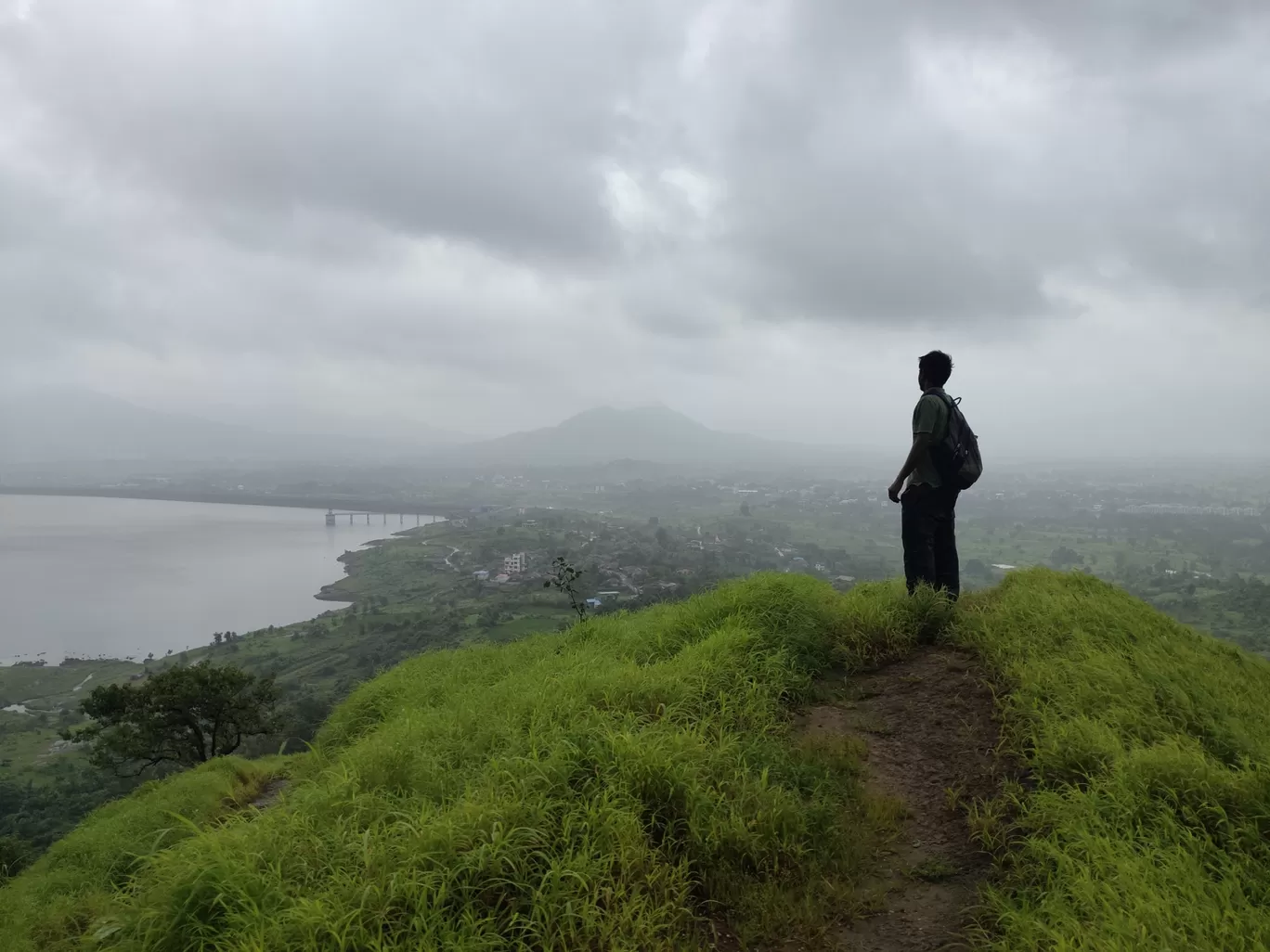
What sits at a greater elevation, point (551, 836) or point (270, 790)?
point (551, 836)

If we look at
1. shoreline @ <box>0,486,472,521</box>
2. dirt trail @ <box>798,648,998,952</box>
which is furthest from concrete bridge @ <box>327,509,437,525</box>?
dirt trail @ <box>798,648,998,952</box>

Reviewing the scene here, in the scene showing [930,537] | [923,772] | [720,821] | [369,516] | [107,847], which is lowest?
[369,516]

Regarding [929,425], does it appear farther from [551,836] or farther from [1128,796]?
[551,836]

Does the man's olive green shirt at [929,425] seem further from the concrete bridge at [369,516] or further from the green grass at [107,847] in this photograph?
the concrete bridge at [369,516]

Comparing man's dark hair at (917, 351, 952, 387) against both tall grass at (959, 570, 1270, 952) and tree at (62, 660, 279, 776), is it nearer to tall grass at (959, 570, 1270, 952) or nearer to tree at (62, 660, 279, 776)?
tall grass at (959, 570, 1270, 952)

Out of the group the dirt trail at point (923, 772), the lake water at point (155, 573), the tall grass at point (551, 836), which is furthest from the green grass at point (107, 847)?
the lake water at point (155, 573)

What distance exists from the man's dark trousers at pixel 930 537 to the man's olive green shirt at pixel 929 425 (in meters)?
0.08

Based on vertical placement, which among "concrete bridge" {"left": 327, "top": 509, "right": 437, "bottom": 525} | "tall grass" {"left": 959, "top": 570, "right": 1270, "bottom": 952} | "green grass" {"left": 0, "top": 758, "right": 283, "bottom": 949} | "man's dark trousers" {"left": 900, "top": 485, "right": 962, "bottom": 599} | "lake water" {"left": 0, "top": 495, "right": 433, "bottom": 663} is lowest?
"lake water" {"left": 0, "top": 495, "right": 433, "bottom": 663}

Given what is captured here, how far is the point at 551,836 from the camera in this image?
303cm

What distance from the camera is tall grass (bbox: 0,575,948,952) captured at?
260cm

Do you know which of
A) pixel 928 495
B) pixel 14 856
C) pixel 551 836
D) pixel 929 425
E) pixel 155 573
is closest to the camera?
pixel 551 836

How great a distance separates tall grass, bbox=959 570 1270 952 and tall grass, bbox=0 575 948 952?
834 mm

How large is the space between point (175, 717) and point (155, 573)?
6291cm

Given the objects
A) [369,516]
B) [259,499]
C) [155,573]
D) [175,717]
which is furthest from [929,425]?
[259,499]
